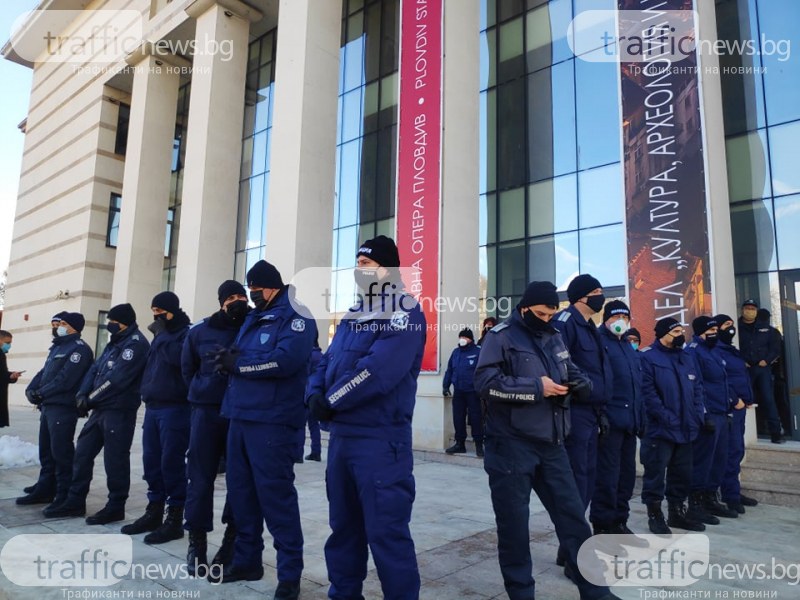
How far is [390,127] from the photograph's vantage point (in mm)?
15289

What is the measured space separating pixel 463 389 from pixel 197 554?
19.6 feet

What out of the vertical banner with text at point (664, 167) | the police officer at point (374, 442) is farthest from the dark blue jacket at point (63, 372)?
the vertical banner with text at point (664, 167)

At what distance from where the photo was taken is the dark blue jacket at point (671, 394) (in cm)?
543

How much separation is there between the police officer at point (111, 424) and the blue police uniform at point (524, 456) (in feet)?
12.1

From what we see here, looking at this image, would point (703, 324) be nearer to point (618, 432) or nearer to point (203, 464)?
point (618, 432)

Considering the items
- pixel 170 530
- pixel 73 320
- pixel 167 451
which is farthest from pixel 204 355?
pixel 73 320

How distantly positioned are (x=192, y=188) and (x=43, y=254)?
446 inches

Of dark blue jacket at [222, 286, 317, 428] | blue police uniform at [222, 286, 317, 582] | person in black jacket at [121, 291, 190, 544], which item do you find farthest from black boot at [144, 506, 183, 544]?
dark blue jacket at [222, 286, 317, 428]

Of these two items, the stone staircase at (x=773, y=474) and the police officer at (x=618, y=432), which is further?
the stone staircase at (x=773, y=474)

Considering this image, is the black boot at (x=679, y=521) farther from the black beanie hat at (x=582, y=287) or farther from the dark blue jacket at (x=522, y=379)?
the dark blue jacket at (x=522, y=379)

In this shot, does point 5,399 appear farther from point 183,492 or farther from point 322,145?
point 322,145

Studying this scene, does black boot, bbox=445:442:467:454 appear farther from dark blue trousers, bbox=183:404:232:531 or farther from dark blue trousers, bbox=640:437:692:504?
dark blue trousers, bbox=183:404:232:531

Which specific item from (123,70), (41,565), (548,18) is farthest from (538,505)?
(123,70)

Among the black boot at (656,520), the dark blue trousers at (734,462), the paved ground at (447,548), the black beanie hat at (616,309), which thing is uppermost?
the black beanie hat at (616,309)
